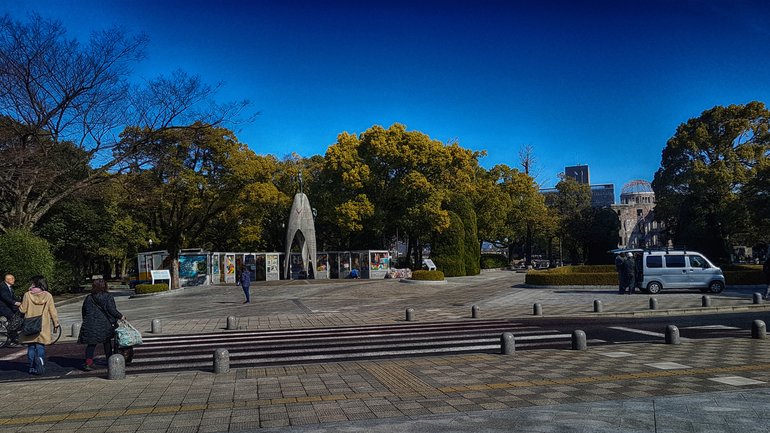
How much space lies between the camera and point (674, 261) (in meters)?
23.1

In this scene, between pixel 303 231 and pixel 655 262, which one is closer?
pixel 655 262

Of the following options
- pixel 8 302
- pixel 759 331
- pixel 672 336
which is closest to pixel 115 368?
pixel 8 302

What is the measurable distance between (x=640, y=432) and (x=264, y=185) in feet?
117

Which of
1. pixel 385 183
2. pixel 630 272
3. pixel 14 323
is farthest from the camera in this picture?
pixel 385 183

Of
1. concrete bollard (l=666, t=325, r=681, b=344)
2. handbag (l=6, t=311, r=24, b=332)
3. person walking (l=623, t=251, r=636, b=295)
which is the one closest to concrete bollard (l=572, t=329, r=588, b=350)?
concrete bollard (l=666, t=325, r=681, b=344)

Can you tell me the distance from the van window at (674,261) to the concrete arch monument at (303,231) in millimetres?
22712

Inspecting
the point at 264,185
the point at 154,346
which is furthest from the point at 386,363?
the point at 264,185

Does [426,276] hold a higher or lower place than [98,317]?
lower

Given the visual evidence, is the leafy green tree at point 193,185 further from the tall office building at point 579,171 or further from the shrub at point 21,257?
the tall office building at point 579,171

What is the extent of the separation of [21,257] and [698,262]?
29.3 meters

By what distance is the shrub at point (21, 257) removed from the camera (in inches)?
896

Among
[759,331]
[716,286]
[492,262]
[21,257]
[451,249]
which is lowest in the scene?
[492,262]

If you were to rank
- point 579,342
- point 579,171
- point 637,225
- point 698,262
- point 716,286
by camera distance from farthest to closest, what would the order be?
1. point 579,171
2. point 637,225
3. point 698,262
4. point 716,286
5. point 579,342

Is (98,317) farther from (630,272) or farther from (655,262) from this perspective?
(655,262)
